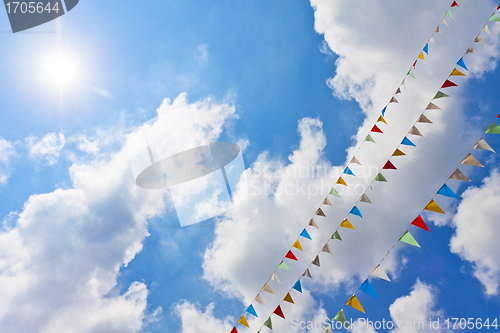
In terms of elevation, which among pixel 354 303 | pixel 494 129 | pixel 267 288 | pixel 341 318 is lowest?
pixel 341 318

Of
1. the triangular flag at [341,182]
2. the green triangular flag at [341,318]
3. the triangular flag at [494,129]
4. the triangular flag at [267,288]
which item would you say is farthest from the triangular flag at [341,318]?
the triangular flag at [494,129]

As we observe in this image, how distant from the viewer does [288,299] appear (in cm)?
1138

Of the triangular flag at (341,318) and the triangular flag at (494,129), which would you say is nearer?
the triangular flag at (494,129)

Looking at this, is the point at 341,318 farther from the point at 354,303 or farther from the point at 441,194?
the point at 441,194

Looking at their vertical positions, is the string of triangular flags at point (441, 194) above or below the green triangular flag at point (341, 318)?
above

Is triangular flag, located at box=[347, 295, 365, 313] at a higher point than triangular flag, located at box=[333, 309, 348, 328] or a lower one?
higher

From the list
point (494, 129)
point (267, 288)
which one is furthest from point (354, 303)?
point (494, 129)

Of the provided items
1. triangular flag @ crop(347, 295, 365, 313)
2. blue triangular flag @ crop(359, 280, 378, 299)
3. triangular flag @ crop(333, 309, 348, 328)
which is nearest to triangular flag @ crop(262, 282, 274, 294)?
triangular flag @ crop(333, 309, 348, 328)

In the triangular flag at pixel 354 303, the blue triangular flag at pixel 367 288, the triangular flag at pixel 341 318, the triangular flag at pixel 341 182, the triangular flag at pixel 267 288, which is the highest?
the triangular flag at pixel 341 182

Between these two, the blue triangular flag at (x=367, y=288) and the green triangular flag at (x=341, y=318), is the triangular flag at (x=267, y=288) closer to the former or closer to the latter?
the green triangular flag at (x=341, y=318)

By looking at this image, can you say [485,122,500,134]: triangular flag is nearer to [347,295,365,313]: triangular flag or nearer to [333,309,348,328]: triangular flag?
[347,295,365,313]: triangular flag

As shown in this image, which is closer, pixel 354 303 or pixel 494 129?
pixel 494 129

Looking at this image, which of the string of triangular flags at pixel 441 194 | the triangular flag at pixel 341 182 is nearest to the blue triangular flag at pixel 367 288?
the string of triangular flags at pixel 441 194

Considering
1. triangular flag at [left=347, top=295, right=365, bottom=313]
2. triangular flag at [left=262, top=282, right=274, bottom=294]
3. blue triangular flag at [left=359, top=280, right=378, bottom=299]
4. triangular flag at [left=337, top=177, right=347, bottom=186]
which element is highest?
triangular flag at [left=337, top=177, right=347, bottom=186]
